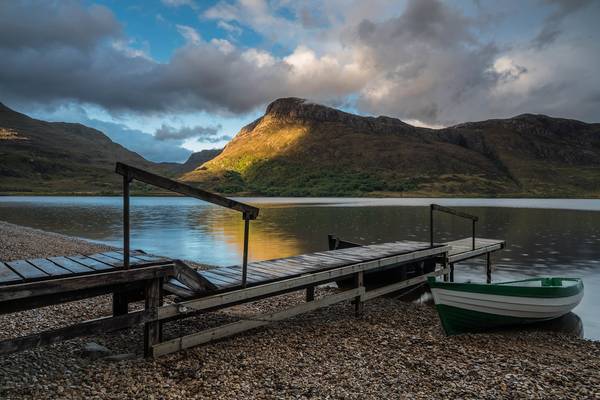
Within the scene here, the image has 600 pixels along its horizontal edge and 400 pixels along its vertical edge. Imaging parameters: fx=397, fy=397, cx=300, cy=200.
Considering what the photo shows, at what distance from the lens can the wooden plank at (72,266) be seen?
25.1 feet

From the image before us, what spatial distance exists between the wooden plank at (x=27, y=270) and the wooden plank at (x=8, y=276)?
72 mm

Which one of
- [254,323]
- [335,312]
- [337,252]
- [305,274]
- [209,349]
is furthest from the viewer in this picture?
[337,252]

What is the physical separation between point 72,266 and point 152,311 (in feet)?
6.11

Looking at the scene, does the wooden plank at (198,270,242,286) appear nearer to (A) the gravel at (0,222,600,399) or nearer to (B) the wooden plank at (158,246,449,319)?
(B) the wooden plank at (158,246,449,319)

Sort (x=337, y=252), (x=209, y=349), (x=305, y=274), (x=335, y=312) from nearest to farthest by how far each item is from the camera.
Result: 1. (x=209, y=349)
2. (x=305, y=274)
3. (x=335, y=312)
4. (x=337, y=252)

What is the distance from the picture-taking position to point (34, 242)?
1160 inches

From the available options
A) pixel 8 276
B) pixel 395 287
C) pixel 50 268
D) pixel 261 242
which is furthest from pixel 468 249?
pixel 261 242

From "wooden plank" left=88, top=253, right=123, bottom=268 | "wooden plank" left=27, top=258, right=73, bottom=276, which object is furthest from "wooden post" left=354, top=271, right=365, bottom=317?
"wooden plank" left=27, top=258, right=73, bottom=276

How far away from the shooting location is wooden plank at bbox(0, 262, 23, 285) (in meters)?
6.73

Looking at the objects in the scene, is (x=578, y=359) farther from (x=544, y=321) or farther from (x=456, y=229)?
(x=456, y=229)

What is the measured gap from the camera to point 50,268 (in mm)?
7742

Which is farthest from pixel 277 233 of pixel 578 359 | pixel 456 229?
pixel 578 359

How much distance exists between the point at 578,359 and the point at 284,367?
775cm

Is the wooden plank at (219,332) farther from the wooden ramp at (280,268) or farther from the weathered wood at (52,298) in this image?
the weathered wood at (52,298)
